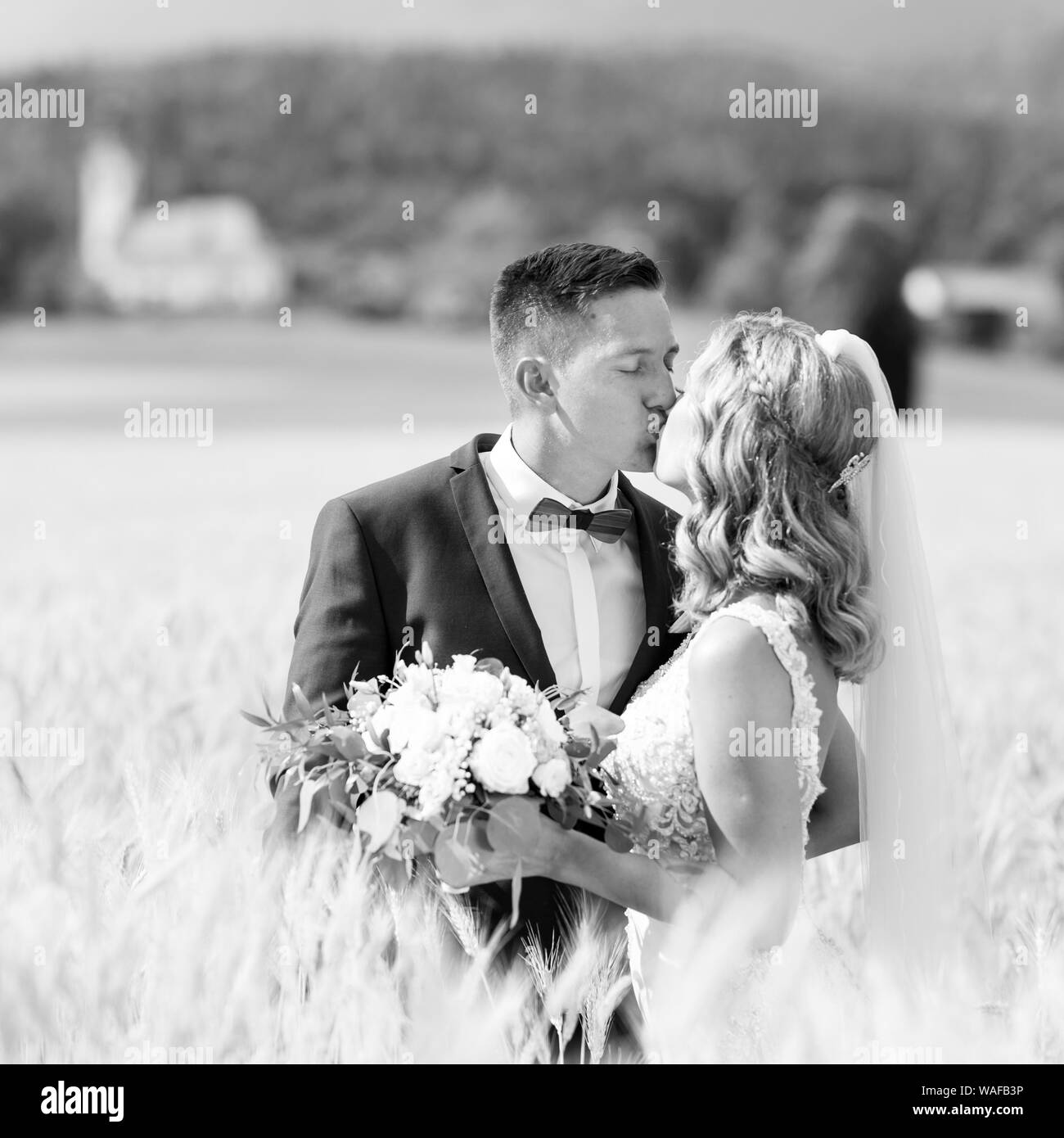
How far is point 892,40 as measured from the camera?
5054 inches

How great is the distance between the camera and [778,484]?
367 cm

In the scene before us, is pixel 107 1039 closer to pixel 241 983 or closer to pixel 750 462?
pixel 241 983

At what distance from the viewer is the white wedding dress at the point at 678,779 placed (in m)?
3.61

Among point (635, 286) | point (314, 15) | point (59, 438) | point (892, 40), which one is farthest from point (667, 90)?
point (635, 286)

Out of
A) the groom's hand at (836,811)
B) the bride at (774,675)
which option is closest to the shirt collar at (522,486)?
the bride at (774,675)

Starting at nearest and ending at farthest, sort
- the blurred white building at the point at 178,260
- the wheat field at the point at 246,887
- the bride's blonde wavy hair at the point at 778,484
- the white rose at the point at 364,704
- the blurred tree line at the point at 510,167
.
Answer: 1. the wheat field at the point at 246,887
2. the white rose at the point at 364,704
3. the bride's blonde wavy hair at the point at 778,484
4. the blurred tree line at the point at 510,167
5. the blurred white building at the point at 178,260

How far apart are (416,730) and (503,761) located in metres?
0.22

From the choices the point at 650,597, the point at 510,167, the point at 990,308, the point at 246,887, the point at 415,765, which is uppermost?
the point at 510,167

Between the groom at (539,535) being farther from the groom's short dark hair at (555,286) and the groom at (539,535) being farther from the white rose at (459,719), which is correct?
the white rose at (459,719)

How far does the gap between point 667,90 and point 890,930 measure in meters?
115

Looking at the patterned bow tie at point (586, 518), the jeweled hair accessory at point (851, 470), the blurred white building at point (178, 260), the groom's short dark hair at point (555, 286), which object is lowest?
the patterned bow tie at point (586, 518)

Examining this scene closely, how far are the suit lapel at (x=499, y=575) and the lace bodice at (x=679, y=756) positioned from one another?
0.34m

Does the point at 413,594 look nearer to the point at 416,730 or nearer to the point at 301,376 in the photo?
the point at 416,730

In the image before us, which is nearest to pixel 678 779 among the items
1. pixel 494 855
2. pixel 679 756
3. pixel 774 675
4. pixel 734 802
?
pixel 679 756
